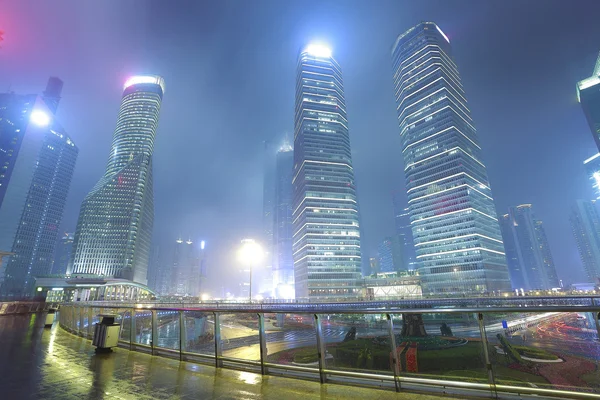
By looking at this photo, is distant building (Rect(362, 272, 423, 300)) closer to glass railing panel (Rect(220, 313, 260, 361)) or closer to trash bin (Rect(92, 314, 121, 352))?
glass railing panel (Rect(220, 313, 260, 361))

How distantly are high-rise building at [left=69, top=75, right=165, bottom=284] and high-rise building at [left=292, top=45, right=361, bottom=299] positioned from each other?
305 feet

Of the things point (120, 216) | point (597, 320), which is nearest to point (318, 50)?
point (120, 216)

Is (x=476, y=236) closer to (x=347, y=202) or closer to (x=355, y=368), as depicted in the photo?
(x=347, y=202)

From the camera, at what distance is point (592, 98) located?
138 meters

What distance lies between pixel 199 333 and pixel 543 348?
367 inches

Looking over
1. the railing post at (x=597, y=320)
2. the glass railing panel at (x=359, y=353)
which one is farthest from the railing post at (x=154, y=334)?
the railing post at (x=597, y=320)

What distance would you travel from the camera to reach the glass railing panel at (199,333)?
7.84 m

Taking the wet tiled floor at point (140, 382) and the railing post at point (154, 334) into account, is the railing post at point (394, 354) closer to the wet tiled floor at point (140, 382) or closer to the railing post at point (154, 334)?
the wet tiled floor at point (140, 382)

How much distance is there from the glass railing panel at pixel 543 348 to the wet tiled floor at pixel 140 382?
158 centimetres

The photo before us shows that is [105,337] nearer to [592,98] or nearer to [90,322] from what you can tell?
[90,322]

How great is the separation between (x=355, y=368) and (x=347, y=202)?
479ft

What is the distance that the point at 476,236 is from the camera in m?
127

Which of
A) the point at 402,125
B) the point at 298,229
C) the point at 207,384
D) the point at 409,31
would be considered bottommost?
the point at 207,384

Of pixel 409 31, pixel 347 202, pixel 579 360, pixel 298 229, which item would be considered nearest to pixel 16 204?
pixel 298 229
